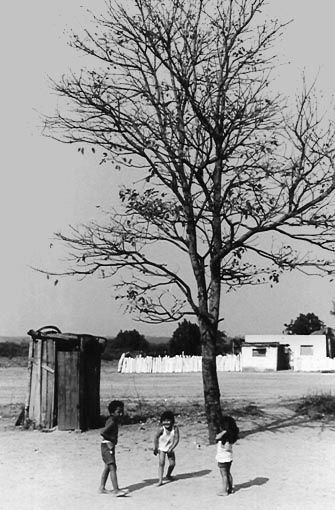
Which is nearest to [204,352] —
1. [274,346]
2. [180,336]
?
[274,346]

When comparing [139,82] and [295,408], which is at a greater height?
[139,82]

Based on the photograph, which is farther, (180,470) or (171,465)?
(180,470)

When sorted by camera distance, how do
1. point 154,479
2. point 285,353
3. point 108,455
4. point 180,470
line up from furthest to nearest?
point 285,353 → point 180,470 → point 154,479 → point 108,455

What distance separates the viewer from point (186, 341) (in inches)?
2746

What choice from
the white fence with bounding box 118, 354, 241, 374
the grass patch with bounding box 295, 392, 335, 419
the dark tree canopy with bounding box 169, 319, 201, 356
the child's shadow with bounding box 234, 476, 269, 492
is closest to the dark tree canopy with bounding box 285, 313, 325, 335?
the dark tree canopy with bounding box 169, 319, 201, 356

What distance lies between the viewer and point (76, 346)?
15.6 meters

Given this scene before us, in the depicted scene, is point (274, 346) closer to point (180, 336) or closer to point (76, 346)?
point (180, 336)

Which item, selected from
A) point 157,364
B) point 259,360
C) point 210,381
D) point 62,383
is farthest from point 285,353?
point 210,381

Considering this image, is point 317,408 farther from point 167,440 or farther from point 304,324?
point 304,324

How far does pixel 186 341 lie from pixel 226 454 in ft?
199

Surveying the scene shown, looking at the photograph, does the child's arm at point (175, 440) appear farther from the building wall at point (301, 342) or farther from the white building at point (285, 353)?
the building wall at point (301, 342)

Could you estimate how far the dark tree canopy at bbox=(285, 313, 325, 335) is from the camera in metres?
96.9

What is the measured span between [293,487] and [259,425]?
524 cm

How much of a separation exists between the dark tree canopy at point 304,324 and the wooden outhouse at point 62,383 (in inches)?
3232
